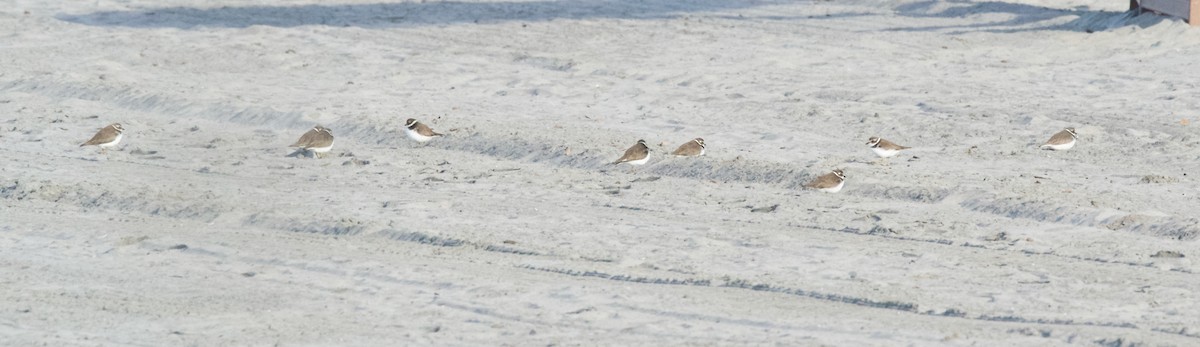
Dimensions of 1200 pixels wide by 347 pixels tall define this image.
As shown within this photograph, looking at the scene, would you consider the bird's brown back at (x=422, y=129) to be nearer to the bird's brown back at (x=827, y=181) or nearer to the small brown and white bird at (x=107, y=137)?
the small brown and white bird at (x=107, y=137)

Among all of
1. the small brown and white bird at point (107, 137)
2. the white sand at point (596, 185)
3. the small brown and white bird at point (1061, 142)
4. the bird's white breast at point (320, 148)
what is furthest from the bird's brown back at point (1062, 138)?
the small brown and white bird at point (107, 137)

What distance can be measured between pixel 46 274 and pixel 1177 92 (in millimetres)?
10485

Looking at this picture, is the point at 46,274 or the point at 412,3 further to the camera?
the point at 412,3

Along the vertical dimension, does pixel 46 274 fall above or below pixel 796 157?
above

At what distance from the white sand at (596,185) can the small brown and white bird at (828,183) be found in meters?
0.07

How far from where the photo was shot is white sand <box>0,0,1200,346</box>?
8.35m

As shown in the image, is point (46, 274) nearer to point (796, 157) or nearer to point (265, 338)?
point (265, 338)

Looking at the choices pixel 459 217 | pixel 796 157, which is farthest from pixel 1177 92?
pixel 459 217

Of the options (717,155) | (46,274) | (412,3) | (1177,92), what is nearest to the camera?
(46,274)

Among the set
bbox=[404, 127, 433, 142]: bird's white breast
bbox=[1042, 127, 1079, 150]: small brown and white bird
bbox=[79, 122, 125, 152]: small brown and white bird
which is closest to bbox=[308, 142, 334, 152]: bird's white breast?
bbox=[404, 127, 433, 142]: bird's white breast

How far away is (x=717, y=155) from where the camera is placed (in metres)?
12.7

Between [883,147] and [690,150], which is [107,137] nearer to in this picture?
[690,150]

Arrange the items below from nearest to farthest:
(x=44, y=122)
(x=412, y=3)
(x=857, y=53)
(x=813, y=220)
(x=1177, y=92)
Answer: (x=813, y=220), (x=44, y=122), (x=1177, y=92), (x=857, y=53), (x=412, y=3)

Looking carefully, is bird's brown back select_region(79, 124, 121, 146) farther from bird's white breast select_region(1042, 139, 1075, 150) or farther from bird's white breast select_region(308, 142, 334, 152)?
bird's white breast select_region(1042, 139, 1075, 150)
